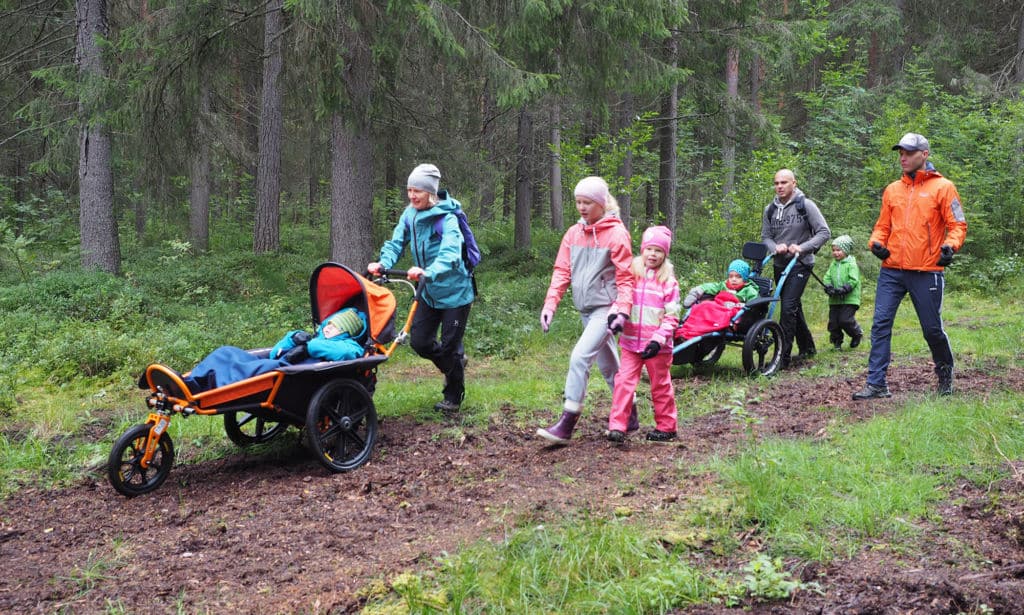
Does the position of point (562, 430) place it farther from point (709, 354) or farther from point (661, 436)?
point (709, 354)

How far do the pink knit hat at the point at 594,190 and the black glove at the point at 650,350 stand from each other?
1080 mm

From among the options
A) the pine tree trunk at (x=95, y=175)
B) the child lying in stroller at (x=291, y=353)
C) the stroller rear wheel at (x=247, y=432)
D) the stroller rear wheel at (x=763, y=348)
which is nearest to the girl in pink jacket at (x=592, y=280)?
the child lying in stroller at (x=291, y=353)

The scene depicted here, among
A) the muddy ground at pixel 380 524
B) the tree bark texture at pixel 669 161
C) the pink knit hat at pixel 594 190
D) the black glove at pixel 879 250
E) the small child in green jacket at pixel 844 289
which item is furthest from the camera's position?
the tree bark texture at pixel 669 161

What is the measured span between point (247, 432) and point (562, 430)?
287 cm

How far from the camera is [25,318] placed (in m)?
9.58

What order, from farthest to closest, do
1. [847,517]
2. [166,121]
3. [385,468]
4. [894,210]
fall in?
[166,121] < [894,210] < [385,468] < [847,517]

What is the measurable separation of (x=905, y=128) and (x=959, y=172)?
1.78 metres

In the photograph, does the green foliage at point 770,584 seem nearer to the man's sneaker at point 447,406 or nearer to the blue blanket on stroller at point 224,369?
the blue blanket on stroller at point 224,369

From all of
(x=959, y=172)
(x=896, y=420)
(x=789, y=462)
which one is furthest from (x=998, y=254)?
(x=789, y=462)

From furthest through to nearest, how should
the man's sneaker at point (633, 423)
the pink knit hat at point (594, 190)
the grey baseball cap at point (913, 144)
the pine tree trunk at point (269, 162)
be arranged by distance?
the pine tree trunk at point (269, 162)
the grey baseball cap at point (913, 144)
the man's sneaker at point (633, 423)
the pink knit hat at point (594, 190)

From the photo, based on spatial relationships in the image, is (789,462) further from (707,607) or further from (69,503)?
(69,503)

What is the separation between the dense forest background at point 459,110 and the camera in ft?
33.1

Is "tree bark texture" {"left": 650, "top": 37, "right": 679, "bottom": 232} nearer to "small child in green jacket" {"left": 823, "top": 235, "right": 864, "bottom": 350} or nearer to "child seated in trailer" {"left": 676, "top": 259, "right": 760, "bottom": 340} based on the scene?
"small child in green jacket" {"left": 823, "top": 235, "right": 864, "bottom": 350}

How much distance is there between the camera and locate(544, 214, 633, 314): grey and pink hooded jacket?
538 cm
